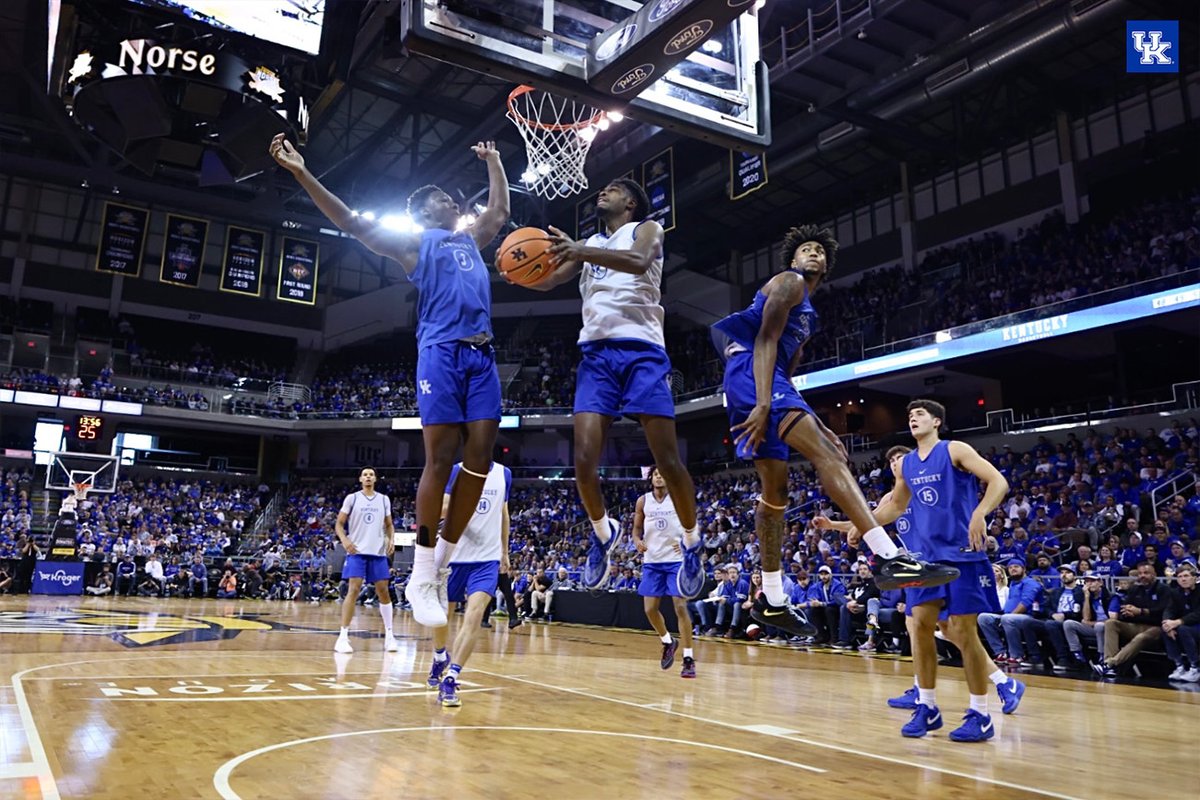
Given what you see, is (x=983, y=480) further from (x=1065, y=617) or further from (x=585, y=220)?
(x=585, y=220)

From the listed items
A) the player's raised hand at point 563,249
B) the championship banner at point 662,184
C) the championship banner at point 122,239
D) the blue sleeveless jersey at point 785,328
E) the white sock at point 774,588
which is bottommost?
the white sock at point 774,588

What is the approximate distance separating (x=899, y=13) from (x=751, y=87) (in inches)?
522

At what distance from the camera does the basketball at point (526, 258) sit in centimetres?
448

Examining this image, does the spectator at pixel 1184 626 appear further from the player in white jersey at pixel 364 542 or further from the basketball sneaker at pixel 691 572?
the player in white jersey at pixel 364 542

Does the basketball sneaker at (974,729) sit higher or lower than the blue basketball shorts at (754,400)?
lower

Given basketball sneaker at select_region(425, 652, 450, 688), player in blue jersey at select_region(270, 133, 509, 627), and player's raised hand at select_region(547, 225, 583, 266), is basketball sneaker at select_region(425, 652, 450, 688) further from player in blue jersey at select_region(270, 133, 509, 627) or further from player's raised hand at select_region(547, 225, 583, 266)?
player's raised hand at select_region(547, 225, 583, 266)

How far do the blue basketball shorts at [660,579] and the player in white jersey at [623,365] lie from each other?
3.74 m

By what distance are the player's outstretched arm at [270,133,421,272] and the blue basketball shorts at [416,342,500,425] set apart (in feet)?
1.80

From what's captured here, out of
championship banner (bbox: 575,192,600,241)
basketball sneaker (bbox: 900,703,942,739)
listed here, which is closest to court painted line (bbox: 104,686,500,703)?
basketball sneaker (bbox: 900,703,942,739)

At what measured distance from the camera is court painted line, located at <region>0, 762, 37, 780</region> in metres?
3.22

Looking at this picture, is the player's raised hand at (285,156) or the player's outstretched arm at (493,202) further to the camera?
the player's outstretched arm at (493,202)

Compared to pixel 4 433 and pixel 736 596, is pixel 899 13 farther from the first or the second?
pixel 4 433

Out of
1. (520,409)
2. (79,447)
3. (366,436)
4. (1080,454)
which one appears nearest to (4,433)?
(79,447)

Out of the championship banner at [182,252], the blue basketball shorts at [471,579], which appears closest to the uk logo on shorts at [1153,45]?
the blue basketball shorts at [471,579]
